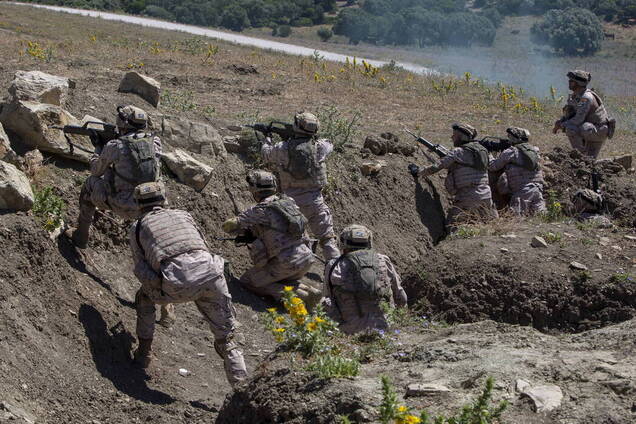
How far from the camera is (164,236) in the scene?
7367mm

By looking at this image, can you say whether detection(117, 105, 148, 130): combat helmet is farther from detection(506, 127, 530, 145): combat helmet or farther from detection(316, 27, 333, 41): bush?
detection(316, 27, 333, 41): bush

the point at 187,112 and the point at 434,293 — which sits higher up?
the point at 187,112

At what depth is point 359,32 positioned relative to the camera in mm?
52188

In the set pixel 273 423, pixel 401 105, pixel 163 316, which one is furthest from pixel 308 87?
pixel 273 423

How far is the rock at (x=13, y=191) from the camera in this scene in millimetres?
7965

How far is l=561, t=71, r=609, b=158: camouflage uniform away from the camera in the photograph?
49.4 ft

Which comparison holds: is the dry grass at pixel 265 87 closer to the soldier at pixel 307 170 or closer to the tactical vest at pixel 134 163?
the soldier at pixel 307 170

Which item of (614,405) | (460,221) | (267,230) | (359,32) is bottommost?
(359,32)

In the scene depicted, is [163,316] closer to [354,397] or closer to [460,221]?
[354,397]

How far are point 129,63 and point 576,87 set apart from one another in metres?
7.82

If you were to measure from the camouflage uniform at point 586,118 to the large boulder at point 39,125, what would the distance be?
8.38 meters

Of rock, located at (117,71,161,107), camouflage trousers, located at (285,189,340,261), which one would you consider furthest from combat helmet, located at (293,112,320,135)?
rock, located at (117,71,161,107)

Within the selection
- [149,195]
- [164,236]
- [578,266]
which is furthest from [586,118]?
[164,236]

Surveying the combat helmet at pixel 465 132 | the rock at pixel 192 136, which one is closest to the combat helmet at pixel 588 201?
the combat helmet at pixel 465 132
